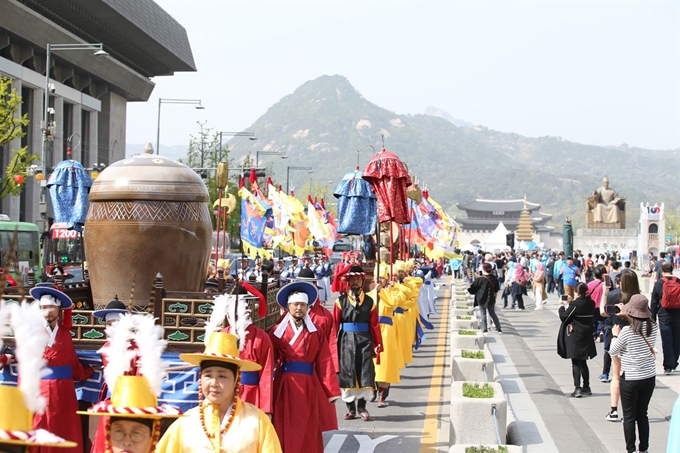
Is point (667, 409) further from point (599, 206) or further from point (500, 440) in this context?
point (599, 206)

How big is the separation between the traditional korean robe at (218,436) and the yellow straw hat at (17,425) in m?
1.81

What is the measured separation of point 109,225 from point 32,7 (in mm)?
44048

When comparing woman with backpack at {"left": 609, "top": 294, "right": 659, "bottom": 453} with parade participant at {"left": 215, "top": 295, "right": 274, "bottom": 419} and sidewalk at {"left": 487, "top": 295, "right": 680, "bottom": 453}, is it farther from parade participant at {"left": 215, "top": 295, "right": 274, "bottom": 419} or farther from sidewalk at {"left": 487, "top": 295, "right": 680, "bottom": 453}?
parade participant at {"left": 215, "top": 295, "right": 274, "bottom": 419}

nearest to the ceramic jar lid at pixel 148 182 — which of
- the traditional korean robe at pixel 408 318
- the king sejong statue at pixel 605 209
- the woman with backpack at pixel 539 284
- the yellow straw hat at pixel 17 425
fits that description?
the traditional korean robe at pixel 408 318

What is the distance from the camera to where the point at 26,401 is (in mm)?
3127

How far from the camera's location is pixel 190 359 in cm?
504

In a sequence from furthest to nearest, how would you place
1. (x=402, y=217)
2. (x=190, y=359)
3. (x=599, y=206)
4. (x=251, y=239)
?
1. (x=599, y=206)
2. (x=251, y=239)
3. (x=402, y=217)
4. (x=190, y=359)

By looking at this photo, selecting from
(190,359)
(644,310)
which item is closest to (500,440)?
(644,310)

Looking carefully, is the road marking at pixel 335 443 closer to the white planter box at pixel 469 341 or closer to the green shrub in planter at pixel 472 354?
the green shrub in planter at pixel 472 354

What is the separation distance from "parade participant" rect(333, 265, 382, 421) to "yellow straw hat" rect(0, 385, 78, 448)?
853cm

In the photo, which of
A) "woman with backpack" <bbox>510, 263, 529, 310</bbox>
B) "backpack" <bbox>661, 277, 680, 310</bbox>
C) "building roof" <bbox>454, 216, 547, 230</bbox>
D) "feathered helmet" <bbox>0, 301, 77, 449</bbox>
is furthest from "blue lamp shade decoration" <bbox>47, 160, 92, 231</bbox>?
"building roof" <bbox>454, 216, 547, 230</bbox>

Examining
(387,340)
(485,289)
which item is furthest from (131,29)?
(387,340)

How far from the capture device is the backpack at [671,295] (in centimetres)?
1510

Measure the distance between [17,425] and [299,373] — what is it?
5215mm
